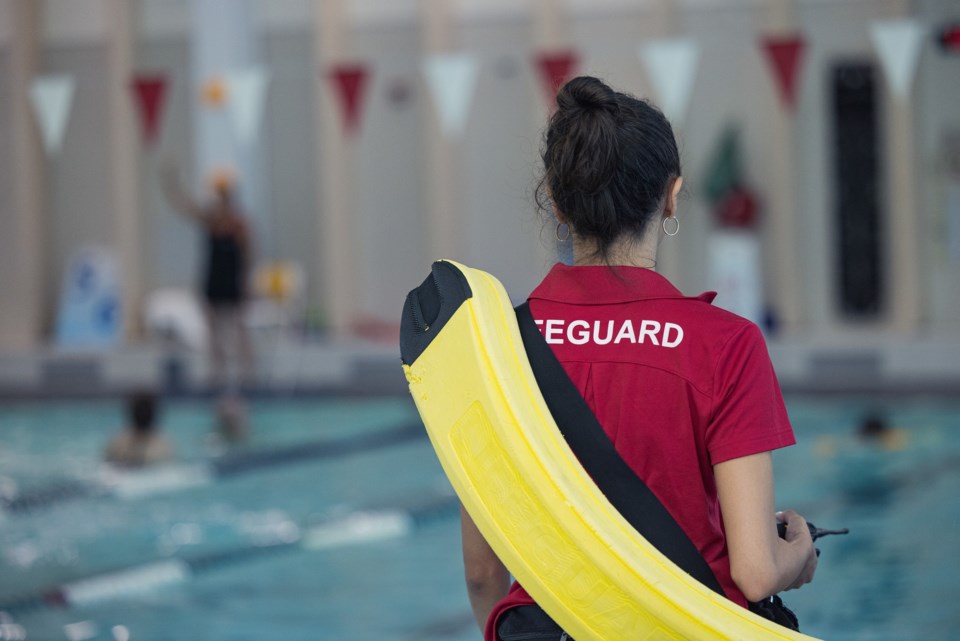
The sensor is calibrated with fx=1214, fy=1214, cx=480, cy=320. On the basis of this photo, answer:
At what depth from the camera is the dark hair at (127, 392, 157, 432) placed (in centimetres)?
645

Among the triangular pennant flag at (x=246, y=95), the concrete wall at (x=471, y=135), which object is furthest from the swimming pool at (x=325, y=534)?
the concrete wall at (x=471, y=135)

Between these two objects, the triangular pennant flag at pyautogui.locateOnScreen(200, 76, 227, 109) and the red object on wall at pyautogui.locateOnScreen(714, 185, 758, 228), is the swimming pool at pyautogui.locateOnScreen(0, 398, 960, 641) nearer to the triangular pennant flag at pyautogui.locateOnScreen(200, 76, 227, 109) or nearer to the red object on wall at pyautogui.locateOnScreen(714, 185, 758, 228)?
the triangular pennant flag at pyautogui.locateOnScreen(200, 76, 227, 109)

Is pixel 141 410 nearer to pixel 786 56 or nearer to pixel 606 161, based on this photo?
pixel 786 56

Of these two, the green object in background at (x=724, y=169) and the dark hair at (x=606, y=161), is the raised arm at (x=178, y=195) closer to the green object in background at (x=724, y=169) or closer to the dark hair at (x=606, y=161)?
the green object in background at (x=724, y=169)

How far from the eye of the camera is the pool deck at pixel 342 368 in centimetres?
909

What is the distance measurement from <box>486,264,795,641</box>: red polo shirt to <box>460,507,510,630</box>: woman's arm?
0.25 meters

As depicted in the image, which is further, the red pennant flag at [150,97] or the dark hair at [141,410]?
the red pennant flag at [150,97]

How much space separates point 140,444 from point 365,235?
634cm

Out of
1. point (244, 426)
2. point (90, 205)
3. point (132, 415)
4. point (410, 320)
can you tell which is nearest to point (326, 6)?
point (90, 205)

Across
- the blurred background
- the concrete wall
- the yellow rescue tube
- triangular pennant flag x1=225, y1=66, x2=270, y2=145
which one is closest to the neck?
the yellow rescue tube

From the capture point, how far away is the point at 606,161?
1280 millimetres

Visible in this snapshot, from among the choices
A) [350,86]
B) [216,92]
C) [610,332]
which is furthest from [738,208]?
[610,332]

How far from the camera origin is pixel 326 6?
12.4m

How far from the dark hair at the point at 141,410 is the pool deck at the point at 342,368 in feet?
7.94
